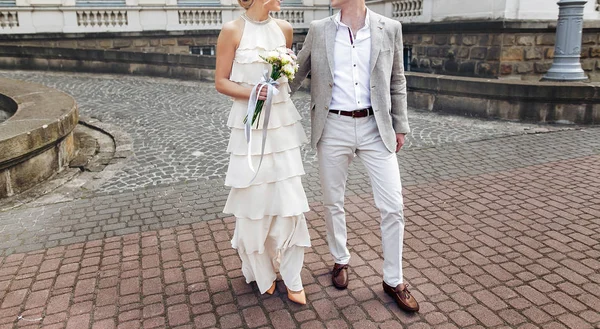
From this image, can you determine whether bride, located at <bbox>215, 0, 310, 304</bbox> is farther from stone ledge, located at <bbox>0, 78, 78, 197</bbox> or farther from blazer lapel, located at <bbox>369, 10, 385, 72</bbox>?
stone ledge, located at <bbox>0, 78, 78, 197</bbox>

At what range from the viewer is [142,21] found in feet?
61.2

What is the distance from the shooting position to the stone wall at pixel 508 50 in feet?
38.7

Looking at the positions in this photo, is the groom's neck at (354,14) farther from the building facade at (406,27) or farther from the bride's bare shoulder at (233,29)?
the building facade at (406,27)

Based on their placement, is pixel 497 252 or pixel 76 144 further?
pixel 76 144

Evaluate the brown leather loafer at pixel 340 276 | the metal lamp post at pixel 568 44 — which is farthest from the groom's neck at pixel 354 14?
the metal lamp post at pixel 568 44

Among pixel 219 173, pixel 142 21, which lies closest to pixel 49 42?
pixel 142 21

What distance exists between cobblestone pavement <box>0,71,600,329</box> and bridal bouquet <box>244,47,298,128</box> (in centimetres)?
134

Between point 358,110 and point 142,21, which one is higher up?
point 142,21

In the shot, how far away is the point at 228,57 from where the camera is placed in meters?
3.28

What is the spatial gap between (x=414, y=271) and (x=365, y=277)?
15.1 inches

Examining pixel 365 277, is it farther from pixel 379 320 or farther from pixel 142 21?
pixel 142 21

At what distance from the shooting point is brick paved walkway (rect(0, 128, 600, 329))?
3.38 metres

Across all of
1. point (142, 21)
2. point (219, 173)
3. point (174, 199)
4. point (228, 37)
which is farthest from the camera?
point (142, 21)

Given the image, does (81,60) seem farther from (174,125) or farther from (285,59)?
(285,59)
